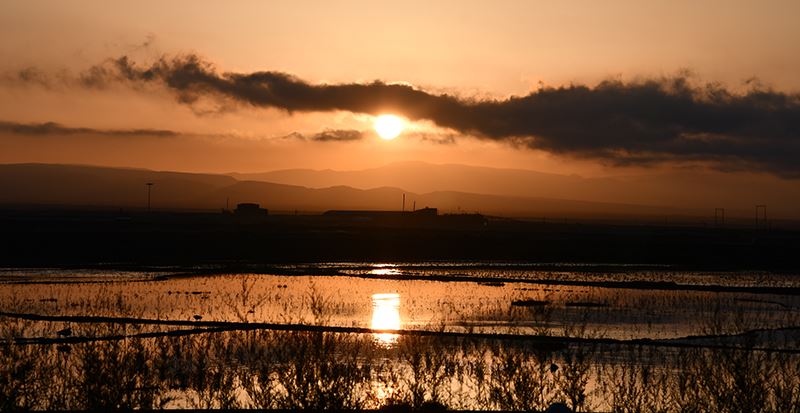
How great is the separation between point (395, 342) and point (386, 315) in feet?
24.1

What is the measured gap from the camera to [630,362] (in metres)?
23.1

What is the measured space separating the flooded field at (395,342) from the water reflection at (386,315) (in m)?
0.12

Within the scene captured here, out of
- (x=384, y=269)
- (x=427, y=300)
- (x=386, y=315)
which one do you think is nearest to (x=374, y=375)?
(x=386, y=315)

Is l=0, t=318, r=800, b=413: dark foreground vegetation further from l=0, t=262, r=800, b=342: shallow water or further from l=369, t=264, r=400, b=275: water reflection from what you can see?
l=369, t=264, r=400, b=275: water reflection

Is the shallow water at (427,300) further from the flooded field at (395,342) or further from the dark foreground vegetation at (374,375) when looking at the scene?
the dark foreground vegetation at (374,375)

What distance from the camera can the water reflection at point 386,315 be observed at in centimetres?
2638

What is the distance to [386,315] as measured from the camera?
3288 cm

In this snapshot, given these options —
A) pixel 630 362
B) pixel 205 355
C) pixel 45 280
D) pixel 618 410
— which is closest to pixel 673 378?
pixel 630 362

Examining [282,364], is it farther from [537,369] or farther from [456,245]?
[456,245]

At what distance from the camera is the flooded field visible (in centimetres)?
1802

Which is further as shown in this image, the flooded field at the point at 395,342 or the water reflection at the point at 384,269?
the water reflection at the point at 384,269

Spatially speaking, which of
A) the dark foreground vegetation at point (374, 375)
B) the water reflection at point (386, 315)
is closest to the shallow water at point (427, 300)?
the water reflection at point (386, 315)

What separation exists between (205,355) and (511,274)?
32942 millimetres

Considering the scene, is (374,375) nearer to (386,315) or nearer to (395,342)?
(395,342)
